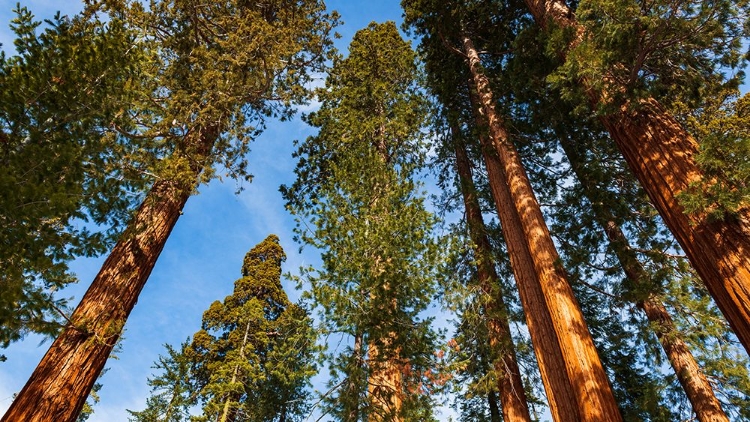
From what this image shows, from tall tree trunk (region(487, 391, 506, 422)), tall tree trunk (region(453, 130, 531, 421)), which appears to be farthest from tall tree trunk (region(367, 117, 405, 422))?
tall tree trunk (region(487, 391, 506, 422))

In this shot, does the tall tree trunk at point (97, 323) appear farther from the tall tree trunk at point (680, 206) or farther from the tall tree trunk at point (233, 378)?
the tall tree trunk at point (233, 378)

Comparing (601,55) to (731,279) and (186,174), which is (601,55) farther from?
(186,174)

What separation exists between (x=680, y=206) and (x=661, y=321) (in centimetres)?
496

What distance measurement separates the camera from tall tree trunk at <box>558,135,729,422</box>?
6.75 meters

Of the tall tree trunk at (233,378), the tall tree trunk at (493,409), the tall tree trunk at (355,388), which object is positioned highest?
the tall tree trunk at (233,378)

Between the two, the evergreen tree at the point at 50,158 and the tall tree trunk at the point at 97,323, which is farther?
the tall tree trunk at the point at 97,323

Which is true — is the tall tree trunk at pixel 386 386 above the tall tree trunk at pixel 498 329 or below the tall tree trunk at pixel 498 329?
below

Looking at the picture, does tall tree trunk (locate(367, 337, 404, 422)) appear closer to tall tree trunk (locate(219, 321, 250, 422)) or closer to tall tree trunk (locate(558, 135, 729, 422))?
tall tree trunk (locate(558, 135, 729, 422))

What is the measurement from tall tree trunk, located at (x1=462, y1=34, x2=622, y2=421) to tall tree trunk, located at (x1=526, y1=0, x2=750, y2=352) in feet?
6.25

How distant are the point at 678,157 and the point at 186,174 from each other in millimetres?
6154

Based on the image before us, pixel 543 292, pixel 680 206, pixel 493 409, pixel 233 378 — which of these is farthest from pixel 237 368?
pixel 680 206

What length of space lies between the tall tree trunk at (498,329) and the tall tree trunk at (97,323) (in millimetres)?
5158

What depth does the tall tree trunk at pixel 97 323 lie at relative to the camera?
4176mm

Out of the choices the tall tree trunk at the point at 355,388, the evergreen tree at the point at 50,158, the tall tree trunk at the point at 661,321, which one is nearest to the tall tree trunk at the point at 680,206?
the tall tree trunk at the point at 661,321
